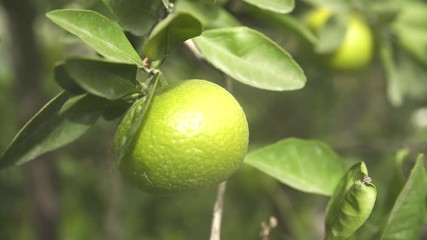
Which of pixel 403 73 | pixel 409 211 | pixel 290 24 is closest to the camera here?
pixel 409 211

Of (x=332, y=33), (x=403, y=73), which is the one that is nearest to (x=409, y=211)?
(x=332, y=33)

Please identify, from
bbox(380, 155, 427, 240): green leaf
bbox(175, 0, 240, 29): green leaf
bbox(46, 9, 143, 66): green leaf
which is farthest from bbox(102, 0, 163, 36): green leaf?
bbox(380, 155, 427, 240): green leaf

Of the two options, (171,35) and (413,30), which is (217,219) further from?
(413,30)

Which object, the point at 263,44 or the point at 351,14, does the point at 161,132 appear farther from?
the point at 351,14

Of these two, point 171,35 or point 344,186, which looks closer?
point 171,35

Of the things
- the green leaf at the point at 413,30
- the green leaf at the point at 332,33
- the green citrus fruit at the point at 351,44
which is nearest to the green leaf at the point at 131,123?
the green leaf at the point at 332,33
